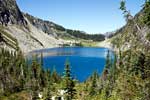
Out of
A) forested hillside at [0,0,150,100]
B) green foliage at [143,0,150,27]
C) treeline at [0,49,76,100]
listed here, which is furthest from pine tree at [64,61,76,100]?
treeline at [0,49,76,100]

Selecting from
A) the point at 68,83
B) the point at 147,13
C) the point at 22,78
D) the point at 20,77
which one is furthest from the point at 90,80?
the point at 147,13

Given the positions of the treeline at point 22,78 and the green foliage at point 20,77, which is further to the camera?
the green foliage at point 20,77

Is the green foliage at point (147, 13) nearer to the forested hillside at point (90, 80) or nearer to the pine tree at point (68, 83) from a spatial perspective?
the forested hillside at point (90, 80)

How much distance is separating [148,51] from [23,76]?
439 feet

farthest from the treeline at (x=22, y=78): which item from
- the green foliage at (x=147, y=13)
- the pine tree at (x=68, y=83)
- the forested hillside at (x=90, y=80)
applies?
the green foliage at (x=147, y=13)

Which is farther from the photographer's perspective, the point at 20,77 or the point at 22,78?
the point at 20,77

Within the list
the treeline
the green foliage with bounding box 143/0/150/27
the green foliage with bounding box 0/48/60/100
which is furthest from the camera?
the green foliage with bounding box 0/48/60/100

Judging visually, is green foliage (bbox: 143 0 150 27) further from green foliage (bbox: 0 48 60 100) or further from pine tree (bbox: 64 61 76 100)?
green foliage (bbox: 0 48 60 100)

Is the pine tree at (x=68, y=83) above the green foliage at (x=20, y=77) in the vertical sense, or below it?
above

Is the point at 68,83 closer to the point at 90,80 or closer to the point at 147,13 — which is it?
the point at 147,13

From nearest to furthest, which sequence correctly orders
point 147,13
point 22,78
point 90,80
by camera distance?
point 147,13 < point 90,80 < point 22,78

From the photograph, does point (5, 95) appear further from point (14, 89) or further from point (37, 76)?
point (37, 76)

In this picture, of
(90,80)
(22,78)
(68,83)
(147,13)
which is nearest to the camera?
(147,13)

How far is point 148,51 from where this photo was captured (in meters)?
14.2
